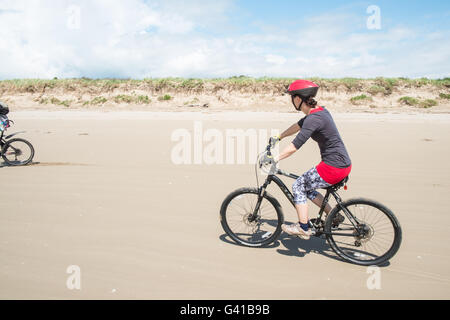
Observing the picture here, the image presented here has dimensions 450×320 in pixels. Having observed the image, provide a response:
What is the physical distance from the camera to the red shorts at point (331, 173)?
12.1 feet

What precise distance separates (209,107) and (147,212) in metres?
20.9

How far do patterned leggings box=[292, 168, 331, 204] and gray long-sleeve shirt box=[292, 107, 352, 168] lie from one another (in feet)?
0.73

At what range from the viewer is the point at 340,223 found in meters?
4.03

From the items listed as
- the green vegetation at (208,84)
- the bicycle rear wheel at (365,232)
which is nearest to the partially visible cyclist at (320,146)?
the bicycle rear wheel at (365,232)

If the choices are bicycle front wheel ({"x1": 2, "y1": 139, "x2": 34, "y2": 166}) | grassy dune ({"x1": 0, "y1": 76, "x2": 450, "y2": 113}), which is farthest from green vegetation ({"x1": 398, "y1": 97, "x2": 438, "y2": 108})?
bicycle front wheel ({"x1": 2, "y1": 139, "x2": 34, "y2": 166})

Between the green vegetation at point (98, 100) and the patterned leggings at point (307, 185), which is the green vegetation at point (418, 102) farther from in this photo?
the green vegetation at point (98, 100)

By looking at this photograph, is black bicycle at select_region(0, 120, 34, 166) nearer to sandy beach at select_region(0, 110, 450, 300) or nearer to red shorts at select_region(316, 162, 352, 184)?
sandy beach at select_region(0, 110, 450, 300)

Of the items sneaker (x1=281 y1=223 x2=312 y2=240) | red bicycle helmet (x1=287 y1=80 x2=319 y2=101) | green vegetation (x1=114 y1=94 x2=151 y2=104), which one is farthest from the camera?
green vegetation (x1=114 y1=94 x2=151 y2=104)

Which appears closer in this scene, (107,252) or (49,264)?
(49,264)

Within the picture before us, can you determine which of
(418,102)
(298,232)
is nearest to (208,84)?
(418,102)

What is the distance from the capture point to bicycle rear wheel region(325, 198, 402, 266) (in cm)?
359
